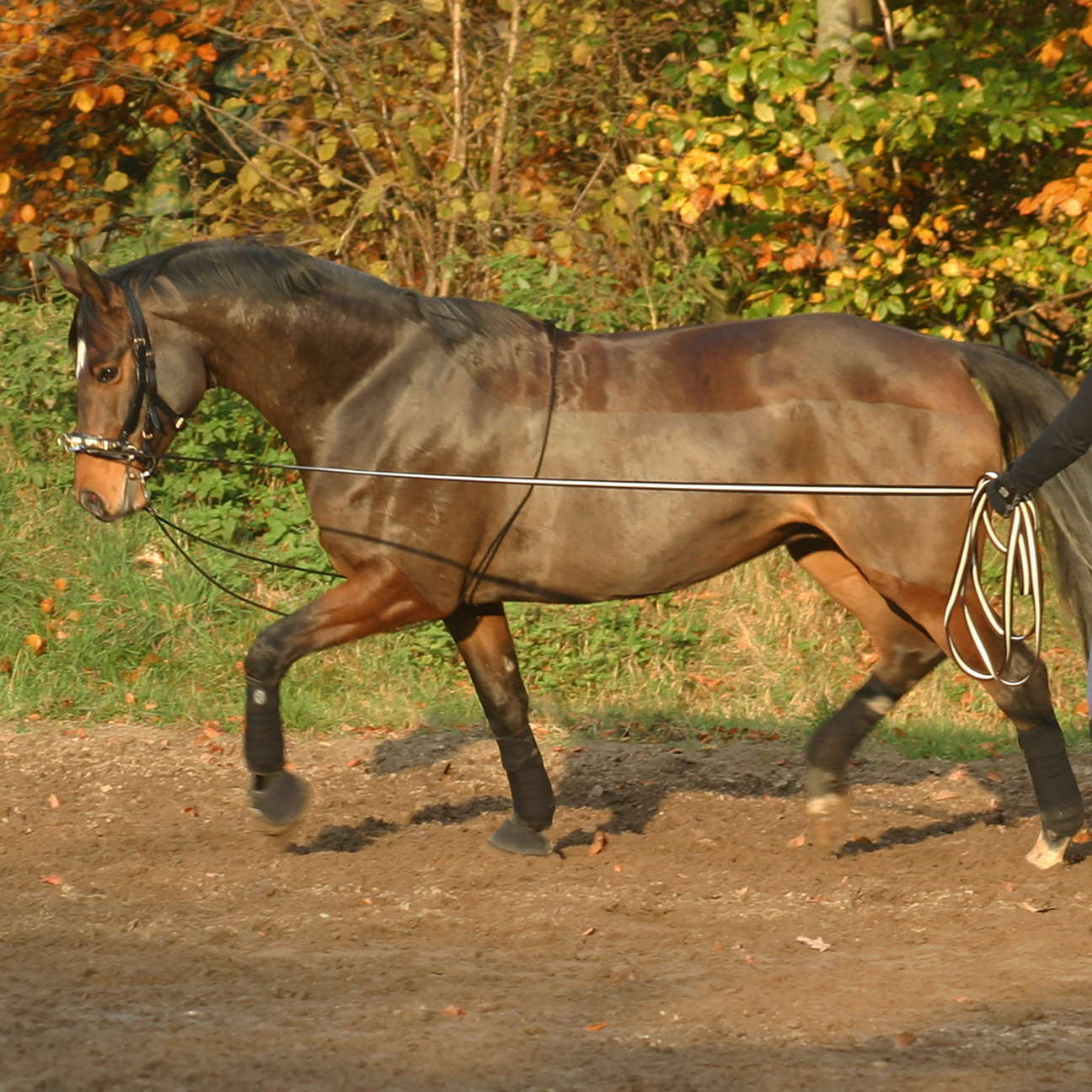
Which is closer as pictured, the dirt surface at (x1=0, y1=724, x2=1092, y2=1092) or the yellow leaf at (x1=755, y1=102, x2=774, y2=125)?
the dirt surface at (x1=0, y1=724, x2=1092, y2=1092)

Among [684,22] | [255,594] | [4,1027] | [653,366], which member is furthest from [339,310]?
[684,22]

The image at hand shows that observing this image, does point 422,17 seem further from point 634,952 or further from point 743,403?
point 634,952

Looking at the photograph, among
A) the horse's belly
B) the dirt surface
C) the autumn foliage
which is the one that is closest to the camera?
the dirt surface

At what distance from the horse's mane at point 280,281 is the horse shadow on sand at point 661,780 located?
200 centimetres

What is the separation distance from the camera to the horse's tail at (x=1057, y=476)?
5.49m

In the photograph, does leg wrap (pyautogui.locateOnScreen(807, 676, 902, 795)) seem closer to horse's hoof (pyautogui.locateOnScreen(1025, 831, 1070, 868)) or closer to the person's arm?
horse's hoof (pyautogui.locateOnScreen(1025, 831, 1070, 868))

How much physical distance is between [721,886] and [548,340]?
1971 mm

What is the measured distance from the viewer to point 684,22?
34.7 feet

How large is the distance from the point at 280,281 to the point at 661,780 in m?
2.86

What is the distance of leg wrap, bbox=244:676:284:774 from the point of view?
17.8 feet

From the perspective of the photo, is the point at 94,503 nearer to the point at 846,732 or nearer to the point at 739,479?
the point at 739,479

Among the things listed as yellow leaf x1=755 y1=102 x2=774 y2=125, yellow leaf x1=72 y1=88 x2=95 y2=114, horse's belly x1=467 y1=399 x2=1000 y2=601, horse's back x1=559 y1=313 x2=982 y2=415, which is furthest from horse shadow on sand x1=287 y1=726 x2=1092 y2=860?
yellow leaf x1=72 y1=88 x2=95 y2=114

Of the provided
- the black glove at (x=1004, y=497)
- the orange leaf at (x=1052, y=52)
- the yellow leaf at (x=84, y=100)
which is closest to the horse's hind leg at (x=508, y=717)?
the black glove at (x=1004, y=497)

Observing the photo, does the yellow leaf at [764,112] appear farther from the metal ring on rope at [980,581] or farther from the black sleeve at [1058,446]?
the black sleeve at [1058,446]
